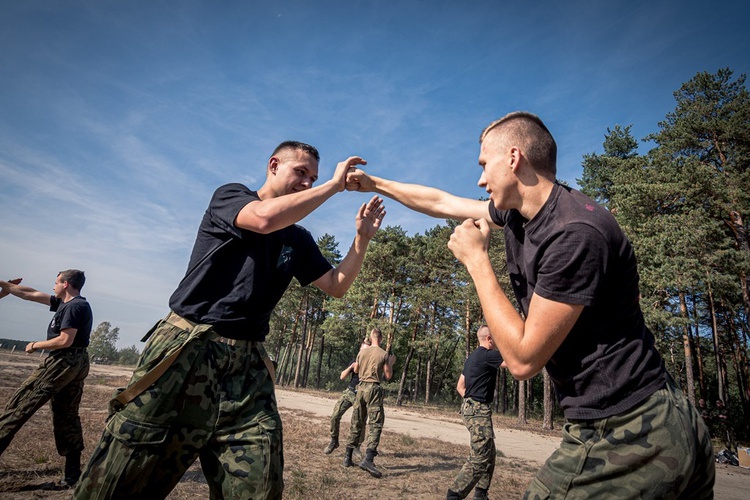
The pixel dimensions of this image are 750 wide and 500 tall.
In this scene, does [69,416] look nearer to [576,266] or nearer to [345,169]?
[345,169]

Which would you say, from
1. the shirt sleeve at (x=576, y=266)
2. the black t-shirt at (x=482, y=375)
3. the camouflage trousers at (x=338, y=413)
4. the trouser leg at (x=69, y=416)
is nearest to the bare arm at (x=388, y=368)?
the camouflage trousers at (x=338, y=413)

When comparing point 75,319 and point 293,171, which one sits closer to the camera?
point 293,171

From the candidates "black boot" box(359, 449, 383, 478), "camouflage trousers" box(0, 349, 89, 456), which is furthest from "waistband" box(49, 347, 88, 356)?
"black boot" box(359, 449, 383, 478)

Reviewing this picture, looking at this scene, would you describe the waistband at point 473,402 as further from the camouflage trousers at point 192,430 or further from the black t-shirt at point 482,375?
the camouflage trousers at point 192,430

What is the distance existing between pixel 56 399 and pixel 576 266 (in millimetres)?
7113

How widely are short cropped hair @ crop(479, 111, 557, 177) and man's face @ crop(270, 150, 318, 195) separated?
155 centimetres

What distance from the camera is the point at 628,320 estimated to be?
169cm

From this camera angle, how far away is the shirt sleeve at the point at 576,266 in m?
1.58

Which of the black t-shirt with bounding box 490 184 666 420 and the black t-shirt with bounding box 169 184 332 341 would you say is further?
the black t-shirt with bounding box 169 184 332 341

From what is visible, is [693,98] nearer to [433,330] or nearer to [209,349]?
[433,330]

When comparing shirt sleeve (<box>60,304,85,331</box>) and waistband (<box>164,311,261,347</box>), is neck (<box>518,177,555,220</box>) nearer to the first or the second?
waistband (<box>164,311,261,347</box>)

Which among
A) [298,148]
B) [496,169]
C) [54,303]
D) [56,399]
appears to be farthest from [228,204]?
[54,303]

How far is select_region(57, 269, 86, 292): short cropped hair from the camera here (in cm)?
605

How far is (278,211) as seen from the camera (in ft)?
Answer: 7.72
